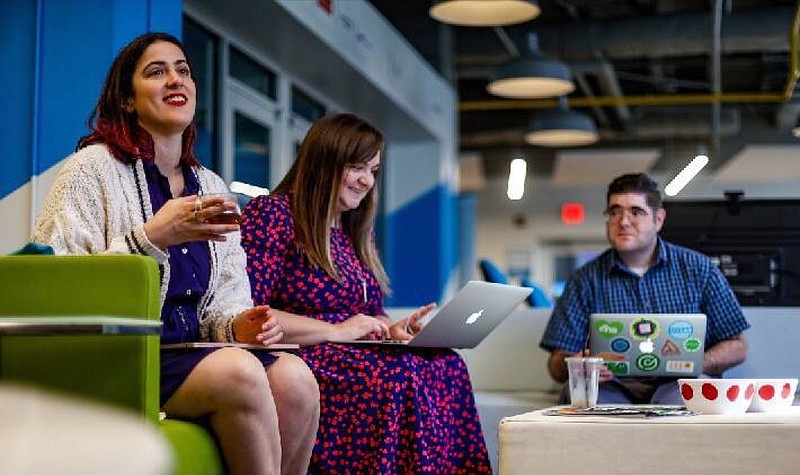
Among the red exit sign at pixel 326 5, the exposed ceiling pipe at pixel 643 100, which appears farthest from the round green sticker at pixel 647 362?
the exposed ceiling pipe at pixel 643 100

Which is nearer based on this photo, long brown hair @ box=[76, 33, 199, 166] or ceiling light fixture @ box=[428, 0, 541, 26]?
long brown hair @ box=[76, 33, 199, 166]

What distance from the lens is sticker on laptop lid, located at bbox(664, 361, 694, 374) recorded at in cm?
359

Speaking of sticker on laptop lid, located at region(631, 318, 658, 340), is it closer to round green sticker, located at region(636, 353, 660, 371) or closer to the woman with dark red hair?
round green sticker, located at region(636, 353, 660, 371)

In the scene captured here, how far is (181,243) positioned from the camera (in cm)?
275

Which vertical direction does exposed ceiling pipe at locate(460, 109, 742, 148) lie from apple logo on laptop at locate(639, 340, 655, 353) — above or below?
above

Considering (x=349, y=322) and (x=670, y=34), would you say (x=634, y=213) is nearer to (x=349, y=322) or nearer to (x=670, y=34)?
(x=349, y=322)

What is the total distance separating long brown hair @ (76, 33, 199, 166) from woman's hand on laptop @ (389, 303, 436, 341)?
101cm

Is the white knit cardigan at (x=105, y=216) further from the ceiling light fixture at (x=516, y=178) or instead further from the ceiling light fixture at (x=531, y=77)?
the ceiling light fixture at (x=531, y=77)

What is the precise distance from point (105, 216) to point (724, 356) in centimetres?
218

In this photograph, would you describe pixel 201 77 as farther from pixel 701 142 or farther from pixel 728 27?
pixel 701 142

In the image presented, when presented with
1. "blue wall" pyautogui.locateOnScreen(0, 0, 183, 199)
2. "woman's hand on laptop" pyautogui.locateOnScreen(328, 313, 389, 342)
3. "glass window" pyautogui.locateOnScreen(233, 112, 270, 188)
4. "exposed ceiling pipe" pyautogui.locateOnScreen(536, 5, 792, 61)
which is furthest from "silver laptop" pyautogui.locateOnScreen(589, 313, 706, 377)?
"exposed ceiling pipe" pyautogui.locateOnScreen(536, 5, 792, 61)

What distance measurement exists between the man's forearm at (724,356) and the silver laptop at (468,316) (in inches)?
30.1

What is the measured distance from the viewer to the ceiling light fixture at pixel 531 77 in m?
8.41

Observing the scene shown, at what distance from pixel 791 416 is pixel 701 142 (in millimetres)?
12883
